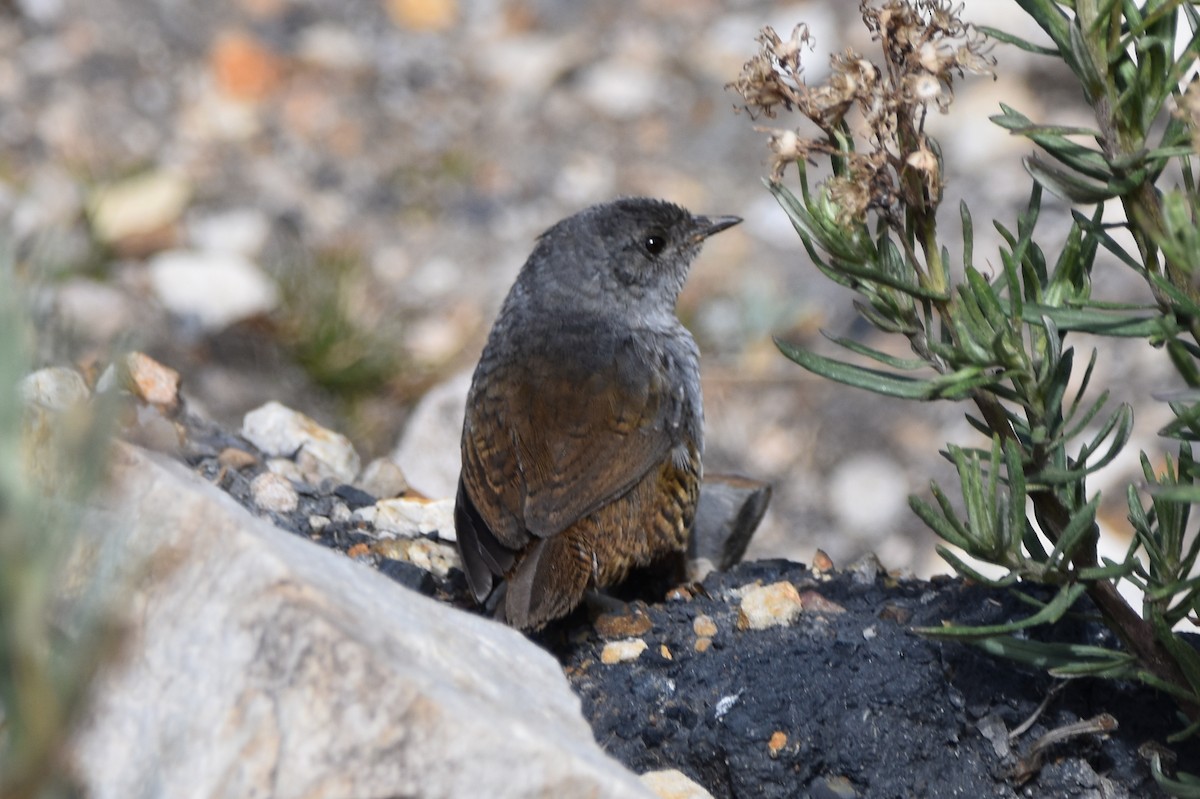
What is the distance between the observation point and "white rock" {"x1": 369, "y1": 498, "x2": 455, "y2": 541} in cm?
363

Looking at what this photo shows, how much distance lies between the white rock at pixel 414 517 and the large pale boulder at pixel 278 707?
1631 millimetres

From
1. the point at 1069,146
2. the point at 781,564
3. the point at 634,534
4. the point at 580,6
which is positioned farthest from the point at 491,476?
the point at 580,6

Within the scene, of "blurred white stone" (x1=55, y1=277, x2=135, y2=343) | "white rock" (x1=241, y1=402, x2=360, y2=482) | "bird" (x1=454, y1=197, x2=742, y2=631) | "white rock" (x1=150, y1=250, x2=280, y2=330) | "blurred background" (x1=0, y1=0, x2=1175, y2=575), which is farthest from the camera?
"white rock" (x1=150, y1=250, x2=280, y2=330)

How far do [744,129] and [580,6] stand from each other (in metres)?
1.33

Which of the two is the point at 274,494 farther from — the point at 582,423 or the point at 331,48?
the point at 331,48

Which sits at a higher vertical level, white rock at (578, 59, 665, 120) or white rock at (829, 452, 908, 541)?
white rock at (578, 59, 665, 120)

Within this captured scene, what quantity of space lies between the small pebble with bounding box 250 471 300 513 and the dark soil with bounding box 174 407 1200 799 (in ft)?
2.93

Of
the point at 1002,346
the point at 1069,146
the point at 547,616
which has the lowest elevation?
the point at 547,616

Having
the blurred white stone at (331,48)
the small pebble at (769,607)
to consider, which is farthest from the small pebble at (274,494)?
the blurred white stone at (331,48)

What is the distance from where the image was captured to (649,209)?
4.62m

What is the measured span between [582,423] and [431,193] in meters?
3.74

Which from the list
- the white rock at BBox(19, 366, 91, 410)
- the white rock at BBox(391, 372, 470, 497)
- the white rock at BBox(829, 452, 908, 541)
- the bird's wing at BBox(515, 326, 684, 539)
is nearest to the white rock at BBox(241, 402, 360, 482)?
the white rock at BBox(391, 372, 470, 497)

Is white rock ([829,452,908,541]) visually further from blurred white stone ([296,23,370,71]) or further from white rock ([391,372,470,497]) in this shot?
blurred white stone ([296,23,370,71])

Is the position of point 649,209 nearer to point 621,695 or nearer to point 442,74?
point 621,695
